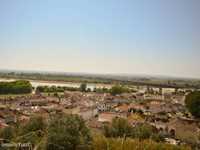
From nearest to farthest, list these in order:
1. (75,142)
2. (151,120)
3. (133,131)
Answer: (75,142)
(133,131)
(151,120)

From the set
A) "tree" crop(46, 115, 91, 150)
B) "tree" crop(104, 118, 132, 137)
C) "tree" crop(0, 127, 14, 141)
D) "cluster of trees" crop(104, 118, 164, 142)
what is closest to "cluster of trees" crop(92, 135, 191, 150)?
"tree" crop(46, 115, 91, 150)

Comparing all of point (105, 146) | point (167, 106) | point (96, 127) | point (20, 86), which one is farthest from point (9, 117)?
point (20, 86)

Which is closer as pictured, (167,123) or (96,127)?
(96,127)

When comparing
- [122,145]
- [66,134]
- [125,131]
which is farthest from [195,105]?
[66,134]

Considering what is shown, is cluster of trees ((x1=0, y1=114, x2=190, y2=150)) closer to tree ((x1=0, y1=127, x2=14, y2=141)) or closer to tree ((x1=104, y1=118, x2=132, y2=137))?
tree ((x1=0, y1=127, x2=14, y2=141))

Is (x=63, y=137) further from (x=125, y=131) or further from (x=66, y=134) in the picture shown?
(x=125, y=131)

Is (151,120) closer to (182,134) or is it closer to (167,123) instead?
(167,123)
